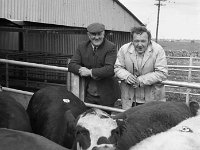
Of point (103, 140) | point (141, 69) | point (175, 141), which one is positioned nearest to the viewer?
point (175, 141)

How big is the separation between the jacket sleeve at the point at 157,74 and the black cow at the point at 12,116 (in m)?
1.62

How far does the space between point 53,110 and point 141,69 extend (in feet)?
4.64

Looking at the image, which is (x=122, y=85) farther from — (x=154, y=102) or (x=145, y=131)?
(x=145, y=131)

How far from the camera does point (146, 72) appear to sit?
177 inches

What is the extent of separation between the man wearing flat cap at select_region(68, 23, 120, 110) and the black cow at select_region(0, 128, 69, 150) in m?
1.87

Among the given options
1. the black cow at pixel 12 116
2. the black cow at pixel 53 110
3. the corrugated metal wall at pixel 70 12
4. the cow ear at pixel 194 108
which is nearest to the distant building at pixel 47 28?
the corrugated metal wall at pixel 70 12

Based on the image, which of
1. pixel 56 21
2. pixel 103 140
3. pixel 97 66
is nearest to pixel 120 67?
pixel 97 66

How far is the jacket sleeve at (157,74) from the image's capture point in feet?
14.4

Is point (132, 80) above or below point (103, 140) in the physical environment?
above

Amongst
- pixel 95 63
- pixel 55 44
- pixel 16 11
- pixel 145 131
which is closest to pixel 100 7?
pixel 55 44

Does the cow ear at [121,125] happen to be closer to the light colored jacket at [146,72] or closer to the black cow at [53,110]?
the black cow at [53,110]

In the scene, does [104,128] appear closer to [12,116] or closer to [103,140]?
[103,140]

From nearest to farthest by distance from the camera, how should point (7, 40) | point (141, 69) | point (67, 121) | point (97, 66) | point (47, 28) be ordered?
point (67, 121)
point (141, 69)
point (97, 66)
point (47, 28)
point (7, 40)

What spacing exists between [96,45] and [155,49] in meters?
0.83
